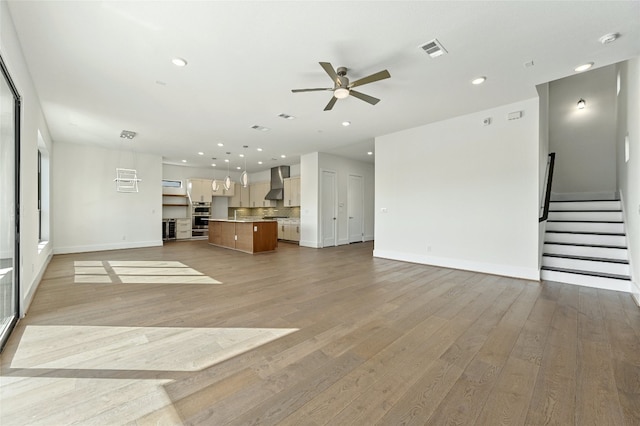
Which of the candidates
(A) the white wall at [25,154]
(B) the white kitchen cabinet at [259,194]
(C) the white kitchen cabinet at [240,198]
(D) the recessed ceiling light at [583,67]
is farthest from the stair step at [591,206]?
(C) the white kitchen cabinet at [240,198]

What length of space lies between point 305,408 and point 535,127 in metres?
5.32

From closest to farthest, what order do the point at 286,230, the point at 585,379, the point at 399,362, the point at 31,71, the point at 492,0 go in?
the point at 585,379
the point at 399,362
the point at 492,0
the point at 31,71
the point at 286,230

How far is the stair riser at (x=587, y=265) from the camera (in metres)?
4.01

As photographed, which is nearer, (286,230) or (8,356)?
(8,356)

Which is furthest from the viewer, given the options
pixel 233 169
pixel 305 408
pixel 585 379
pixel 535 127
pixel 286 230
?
pixel 233 169

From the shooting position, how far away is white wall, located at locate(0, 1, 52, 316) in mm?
2504

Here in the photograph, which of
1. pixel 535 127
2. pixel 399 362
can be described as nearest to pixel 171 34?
pixel 399 362

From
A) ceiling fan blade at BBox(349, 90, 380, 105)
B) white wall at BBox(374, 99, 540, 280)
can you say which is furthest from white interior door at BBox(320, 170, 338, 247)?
ceiling fan blade at BBox(349, 90, 380, 105)

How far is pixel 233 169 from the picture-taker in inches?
457

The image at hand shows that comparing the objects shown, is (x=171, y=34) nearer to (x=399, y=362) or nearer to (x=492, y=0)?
(x=492, y=0)

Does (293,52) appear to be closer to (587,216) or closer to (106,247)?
(587,216)

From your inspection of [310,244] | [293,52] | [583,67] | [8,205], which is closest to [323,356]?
[293,52]

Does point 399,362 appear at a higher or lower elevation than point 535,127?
lower

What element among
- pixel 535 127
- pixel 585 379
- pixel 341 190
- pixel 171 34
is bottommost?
pixel 585 379
